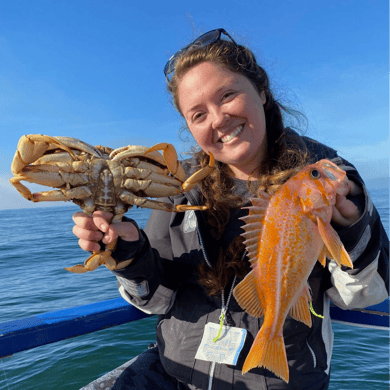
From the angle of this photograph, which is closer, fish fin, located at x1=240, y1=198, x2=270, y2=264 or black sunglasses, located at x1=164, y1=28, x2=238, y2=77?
fish fin, located at x1=240, y1=198, x2=270, y2=264

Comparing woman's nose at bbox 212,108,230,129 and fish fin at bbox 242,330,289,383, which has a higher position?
woman's nose at bbox 212,108,230,129

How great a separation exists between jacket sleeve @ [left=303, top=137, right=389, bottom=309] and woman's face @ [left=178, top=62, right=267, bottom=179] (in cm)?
58

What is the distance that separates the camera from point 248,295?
5.90ft

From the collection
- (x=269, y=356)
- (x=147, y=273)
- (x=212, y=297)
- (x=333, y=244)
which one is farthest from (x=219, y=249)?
(x=333, y=244)

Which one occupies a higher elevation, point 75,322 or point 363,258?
point 363,258

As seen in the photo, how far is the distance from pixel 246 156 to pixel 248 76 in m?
0.67

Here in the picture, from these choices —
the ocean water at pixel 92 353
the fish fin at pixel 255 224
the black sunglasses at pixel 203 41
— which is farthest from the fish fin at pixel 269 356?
the ocean water at pixel 92 353

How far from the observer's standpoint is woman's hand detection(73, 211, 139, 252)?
1.95 meters

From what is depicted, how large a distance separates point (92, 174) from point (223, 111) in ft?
3.51

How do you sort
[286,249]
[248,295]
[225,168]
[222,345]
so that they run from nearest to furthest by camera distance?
[286,249]
[248,295]
[222,345]
[225,168]

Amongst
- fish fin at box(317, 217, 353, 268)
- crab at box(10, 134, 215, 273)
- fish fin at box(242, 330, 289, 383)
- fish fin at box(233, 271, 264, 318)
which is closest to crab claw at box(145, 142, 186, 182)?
crab at box(10, 134, 215, 273)

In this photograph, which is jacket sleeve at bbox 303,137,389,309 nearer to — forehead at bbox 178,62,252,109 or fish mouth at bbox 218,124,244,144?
fish mouth at bbox 218,124,244,144

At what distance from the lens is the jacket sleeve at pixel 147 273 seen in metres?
2.24

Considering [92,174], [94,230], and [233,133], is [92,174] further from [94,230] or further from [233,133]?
[233,133]
